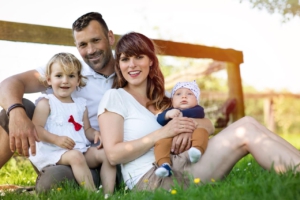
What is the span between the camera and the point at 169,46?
5023mm

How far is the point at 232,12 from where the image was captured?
11.6 meters

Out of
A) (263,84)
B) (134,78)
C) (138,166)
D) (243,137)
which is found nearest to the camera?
(243,137)

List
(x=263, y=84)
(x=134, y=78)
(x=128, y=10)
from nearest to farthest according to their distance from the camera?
1. (x=134, y=78)
2. (x=128, y=10)
3. (x=263, y=84)

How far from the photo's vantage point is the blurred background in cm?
904

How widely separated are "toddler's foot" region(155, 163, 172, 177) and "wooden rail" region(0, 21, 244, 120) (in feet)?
7.02

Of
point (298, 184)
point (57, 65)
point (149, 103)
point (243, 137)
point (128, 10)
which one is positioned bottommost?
point (298, 184)

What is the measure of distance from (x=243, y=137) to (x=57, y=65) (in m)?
1.25

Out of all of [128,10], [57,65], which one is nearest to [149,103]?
[57,65]

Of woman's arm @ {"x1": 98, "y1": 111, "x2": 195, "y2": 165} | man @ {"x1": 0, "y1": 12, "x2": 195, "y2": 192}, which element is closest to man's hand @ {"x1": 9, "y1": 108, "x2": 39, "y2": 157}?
man @ {"x1": 0, "y1": 12, "x2": 195, "y2": 192}

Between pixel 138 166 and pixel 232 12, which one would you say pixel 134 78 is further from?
pixel 232 12

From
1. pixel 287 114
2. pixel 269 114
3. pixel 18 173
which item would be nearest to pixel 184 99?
pixel 18 173

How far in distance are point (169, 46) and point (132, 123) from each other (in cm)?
247

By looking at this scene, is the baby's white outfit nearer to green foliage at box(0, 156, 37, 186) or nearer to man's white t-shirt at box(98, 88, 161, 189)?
man's white t-shirt at box(98, 88, 161, 189)

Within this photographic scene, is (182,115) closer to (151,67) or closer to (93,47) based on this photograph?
(151,67)
